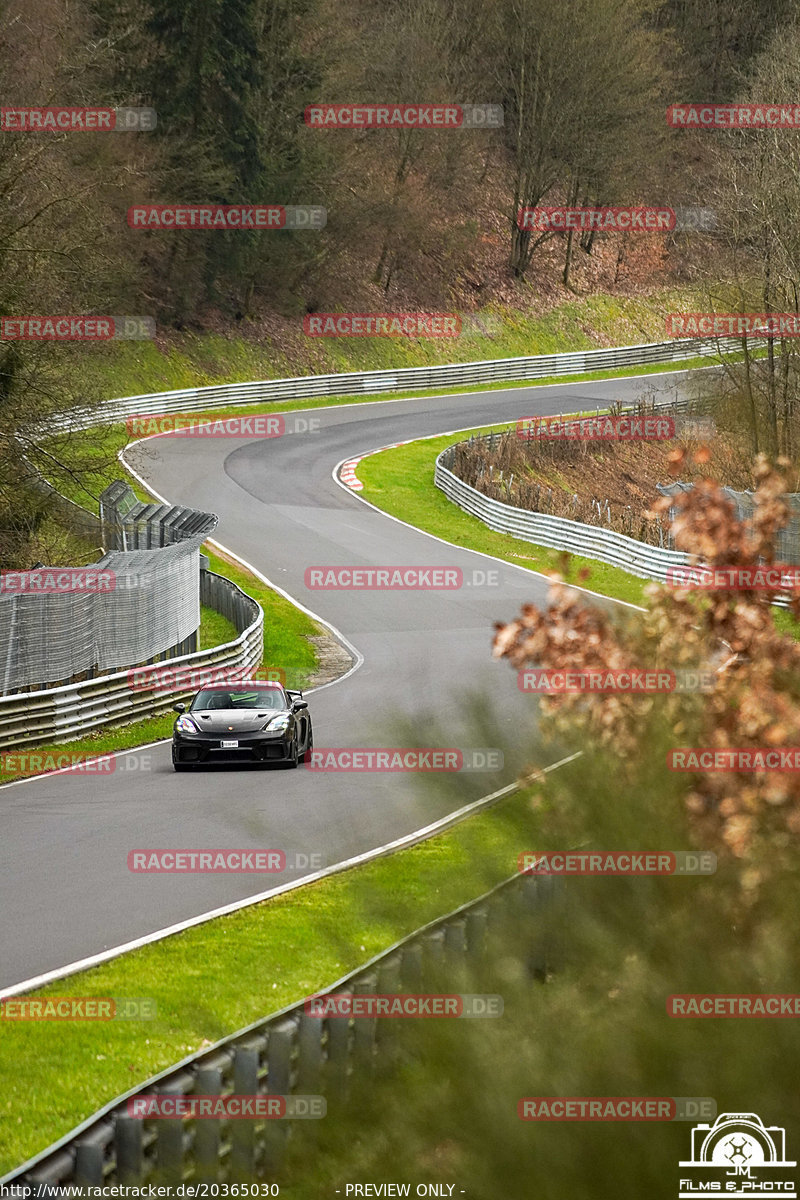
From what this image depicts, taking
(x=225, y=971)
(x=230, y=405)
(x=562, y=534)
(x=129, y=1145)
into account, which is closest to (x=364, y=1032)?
(x=129, y=1145)

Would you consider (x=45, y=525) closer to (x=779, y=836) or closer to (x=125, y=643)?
(x=125, y=643)

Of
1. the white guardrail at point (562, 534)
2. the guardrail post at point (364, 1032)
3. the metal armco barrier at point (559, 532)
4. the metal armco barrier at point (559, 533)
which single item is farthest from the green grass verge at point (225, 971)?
the white guardrail at point (562, 534)

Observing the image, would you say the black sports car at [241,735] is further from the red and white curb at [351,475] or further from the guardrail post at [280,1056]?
the red and white curb at [351,475]

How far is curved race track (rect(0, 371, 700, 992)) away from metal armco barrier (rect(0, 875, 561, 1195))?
0.44 meters

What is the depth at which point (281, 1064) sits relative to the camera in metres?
6.30

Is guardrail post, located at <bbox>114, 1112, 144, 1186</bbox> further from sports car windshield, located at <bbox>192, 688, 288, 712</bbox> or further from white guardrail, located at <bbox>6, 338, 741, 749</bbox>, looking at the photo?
white guardrail, located at <bbox>6, 338, 741, 749</bbox>

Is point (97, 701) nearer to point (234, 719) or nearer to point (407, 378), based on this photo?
point (234, 719)

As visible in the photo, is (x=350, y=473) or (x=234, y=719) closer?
(x=234, y=719)

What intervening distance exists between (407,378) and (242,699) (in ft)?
153

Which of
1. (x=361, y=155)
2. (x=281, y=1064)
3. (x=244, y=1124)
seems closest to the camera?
(x=244, y=1124)

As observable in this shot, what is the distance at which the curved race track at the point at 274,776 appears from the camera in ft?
36.4

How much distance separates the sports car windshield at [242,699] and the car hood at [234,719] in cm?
23

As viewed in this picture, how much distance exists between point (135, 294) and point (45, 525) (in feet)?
96.3

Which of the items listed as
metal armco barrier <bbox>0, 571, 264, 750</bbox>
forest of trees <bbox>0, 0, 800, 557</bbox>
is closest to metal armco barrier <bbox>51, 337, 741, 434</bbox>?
forest of trees <bbox>0, 0, 800, 557</bbox>
